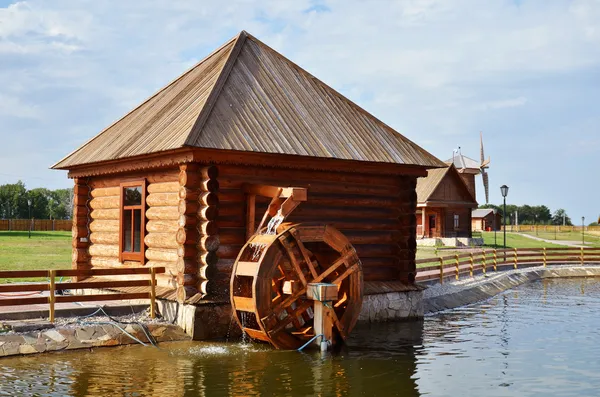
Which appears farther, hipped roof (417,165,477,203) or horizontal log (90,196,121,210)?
hipped roof (417,165,477,203)

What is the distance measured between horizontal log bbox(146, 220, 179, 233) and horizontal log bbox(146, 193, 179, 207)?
0.38m

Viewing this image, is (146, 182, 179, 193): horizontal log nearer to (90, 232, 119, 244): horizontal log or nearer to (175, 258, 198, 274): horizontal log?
(175, 258, 198, 274): horizontal log

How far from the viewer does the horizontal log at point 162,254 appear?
1583 centimetres

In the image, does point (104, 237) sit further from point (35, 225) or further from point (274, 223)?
point (35, 225)

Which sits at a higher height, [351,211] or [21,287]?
[351,211]

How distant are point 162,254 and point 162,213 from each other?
91cm

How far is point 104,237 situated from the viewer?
60.9 feet

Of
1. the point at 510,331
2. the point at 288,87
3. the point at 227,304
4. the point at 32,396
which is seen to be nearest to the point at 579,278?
the point at 510,331

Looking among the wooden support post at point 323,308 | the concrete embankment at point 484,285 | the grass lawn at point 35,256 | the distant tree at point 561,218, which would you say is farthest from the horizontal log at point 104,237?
the distant tree at point 561,218

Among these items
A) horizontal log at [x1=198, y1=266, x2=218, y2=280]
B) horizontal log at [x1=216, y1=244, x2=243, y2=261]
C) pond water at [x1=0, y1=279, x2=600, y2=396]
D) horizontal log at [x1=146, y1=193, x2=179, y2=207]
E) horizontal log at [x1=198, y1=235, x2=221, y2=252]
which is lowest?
pond water at [x1=0, y1=279, x2=600, y2=396]

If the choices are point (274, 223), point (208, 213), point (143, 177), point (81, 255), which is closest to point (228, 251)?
point (208, 213)

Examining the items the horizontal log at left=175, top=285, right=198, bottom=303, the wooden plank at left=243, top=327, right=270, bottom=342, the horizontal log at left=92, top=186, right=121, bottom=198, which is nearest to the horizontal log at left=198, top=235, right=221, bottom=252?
the horizontal log at left=175, top=285, right=198, bottom=303

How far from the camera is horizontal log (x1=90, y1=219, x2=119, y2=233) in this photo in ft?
59.3

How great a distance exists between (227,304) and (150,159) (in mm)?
3703
